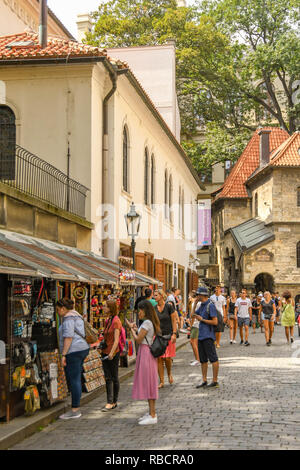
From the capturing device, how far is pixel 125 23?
4325 centimetres

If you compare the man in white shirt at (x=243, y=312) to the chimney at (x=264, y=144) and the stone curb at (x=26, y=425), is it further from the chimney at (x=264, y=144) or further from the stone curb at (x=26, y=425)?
the chimney at (x=264, y=144)

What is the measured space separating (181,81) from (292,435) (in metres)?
43.9

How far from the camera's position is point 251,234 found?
48.9 m

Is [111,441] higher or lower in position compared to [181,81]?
lower

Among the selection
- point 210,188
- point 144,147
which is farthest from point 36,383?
point 210,188

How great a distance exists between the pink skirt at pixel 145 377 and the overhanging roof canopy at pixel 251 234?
123ft

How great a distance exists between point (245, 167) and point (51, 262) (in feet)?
153

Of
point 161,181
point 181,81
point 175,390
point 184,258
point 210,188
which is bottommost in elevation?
point 175,390

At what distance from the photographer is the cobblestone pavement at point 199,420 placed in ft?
23.9

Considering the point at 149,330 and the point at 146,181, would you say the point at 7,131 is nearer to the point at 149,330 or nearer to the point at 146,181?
the point at 146,181

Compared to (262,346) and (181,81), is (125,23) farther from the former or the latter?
(262,346)

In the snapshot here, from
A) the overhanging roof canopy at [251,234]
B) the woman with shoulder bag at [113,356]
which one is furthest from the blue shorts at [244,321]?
the overhanging roof canopy at [251,234]

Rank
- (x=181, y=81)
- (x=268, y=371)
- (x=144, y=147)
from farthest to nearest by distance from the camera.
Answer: (x=181, y=81) < (x=144, y=147) < (x=268, y=371)
